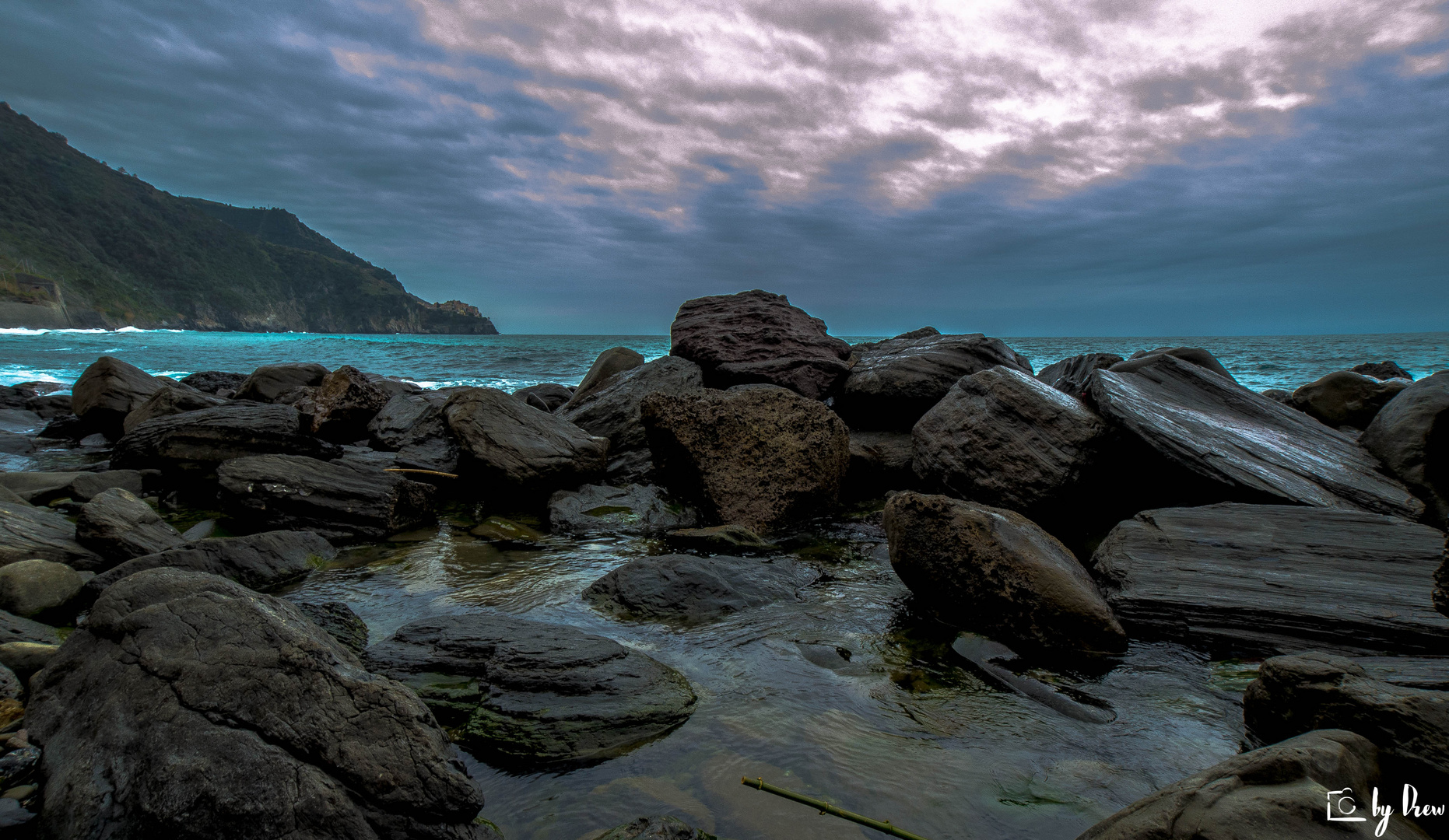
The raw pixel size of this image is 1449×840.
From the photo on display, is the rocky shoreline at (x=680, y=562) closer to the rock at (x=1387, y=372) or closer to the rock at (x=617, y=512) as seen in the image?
the rock at (x=617, y=512)

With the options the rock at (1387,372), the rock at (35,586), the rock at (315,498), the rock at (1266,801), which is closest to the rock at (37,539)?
the rock at (35,586)

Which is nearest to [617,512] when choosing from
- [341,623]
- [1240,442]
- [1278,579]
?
[341,623]

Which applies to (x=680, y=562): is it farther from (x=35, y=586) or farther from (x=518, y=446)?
(x=35, y=586)

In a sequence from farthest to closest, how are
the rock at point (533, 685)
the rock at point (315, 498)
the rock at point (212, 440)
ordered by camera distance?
the rock at point (212, 440) → the rock at point (315, 498) → the rock at point (533, 685)

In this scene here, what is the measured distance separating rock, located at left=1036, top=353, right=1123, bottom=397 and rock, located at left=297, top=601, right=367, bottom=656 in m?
7.87

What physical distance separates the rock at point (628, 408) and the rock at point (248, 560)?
3524 mm

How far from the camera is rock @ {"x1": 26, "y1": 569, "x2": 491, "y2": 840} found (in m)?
1.94

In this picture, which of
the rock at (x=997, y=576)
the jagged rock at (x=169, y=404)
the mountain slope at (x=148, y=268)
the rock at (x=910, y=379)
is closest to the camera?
the rock at (x=997, y=576)

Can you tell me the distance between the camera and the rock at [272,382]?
13.0 meters

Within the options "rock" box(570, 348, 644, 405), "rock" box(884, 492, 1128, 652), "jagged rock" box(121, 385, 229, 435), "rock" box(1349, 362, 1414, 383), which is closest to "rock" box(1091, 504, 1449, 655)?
"rock" box(884, 492, 1128, 652)

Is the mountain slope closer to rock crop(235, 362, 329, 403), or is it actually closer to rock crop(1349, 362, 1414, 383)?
rock crop(235, 362, 329, 403)

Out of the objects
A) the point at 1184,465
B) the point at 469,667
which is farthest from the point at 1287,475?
the point at 469,667

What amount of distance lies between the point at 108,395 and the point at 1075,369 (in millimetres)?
15762

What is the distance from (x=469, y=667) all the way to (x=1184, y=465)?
5.54 m
